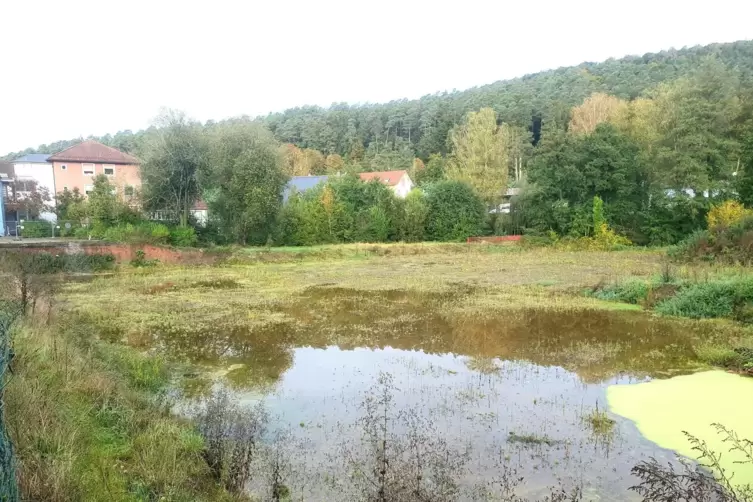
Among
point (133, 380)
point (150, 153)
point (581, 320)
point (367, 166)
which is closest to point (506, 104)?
point (367, 166)

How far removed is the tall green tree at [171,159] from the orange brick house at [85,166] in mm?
15564

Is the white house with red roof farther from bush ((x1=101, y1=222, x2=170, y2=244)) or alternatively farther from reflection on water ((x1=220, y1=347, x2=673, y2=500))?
reflection on water ((x1=220, y1=347, x2=673, y2=500))

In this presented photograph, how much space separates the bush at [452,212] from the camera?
34594 mm

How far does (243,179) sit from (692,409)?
24433 mm

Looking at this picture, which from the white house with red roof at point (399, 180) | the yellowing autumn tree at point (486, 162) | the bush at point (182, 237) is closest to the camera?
the bush at point (182, 237)

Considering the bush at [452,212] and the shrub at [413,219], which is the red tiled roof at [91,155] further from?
the bush at [452,212]

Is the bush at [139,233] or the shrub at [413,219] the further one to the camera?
the shrub at [413,219]

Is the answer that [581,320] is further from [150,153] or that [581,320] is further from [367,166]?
[367,166]

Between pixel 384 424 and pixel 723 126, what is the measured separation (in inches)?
1190

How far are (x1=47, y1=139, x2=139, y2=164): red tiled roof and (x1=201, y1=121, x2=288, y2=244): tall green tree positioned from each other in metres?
18.1

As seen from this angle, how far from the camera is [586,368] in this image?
9281 mm

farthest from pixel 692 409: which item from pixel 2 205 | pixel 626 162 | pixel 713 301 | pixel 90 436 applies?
pixel 2 205

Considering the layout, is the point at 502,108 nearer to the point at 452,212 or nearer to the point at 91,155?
the point at 452,212

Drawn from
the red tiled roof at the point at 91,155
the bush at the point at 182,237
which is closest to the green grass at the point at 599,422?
the bush at the point at 182,237
